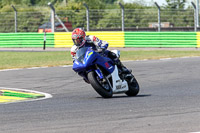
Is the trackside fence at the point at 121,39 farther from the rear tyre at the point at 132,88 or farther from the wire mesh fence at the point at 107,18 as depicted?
the rear tyre at the point at 132,88

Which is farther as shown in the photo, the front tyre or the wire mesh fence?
the wire mesh fence

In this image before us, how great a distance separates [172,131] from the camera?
545 cm

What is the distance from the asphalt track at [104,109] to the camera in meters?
5.80

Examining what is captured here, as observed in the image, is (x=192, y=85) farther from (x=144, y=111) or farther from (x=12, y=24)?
(x=12, y=24)

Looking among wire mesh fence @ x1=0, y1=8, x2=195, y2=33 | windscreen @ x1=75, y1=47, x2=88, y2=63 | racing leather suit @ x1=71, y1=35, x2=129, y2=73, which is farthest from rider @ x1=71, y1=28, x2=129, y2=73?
wire mesh fence @ x1=0, y1=8, x2=195, y2=33

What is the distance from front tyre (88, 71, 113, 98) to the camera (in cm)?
845

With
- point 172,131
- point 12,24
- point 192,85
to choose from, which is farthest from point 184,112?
point 12,24

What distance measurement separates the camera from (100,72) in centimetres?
858

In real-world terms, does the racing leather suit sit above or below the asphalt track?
above

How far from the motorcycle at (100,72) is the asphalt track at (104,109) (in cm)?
21

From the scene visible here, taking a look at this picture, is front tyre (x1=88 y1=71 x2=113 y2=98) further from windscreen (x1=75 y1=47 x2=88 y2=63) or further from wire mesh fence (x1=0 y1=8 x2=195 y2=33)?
wire mesh fence (x1=0 y1=8 x2=195 y2=33)

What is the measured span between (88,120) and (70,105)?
61.9 inches

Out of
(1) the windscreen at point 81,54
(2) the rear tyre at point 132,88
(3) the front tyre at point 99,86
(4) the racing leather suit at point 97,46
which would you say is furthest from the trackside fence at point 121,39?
(1) the windscreen at point 81,54

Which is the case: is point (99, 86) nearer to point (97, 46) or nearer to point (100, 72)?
point (100, 72)
